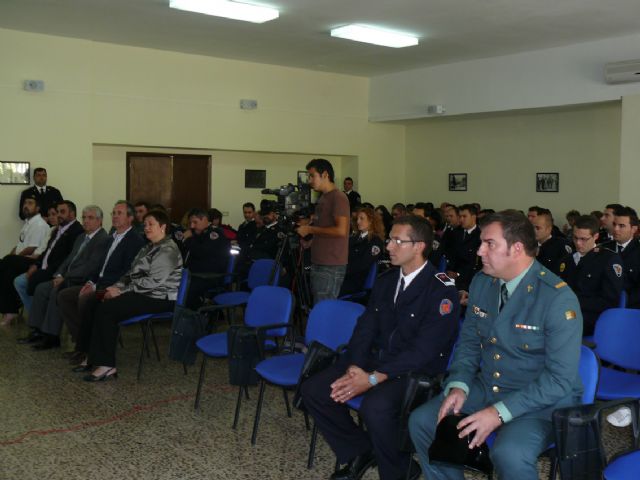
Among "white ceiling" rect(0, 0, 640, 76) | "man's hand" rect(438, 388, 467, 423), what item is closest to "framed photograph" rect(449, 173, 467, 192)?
"white ceiling" rect(0, 0, 640, 76)

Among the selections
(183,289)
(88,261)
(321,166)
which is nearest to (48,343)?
(88,261)

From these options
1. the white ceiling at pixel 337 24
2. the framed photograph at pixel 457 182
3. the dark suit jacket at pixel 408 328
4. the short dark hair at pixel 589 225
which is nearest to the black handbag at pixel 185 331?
the dark suit jacket at pixel 408 328

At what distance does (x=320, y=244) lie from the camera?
16.4ft

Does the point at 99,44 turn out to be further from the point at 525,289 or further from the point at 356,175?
the point at 525,289

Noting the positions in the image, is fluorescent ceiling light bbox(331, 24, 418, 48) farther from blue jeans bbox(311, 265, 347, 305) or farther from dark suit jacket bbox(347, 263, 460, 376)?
dark suit jacket bbox(347, 263, 460, 376)

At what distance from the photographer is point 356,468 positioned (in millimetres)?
3301

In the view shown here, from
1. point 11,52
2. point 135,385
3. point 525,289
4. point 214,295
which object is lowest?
point 135,385

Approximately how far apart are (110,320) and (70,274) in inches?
42.2

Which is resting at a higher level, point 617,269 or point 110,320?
point 617,269

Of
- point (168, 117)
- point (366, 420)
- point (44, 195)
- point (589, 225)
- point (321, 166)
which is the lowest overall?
point (366, 420)

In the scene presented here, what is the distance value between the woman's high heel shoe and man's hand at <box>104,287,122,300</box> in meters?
0.52

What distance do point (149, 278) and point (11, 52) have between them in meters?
5.15

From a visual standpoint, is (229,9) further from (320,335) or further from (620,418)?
(620,418)

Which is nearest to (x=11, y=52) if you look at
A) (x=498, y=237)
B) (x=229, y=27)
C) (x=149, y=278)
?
(x=229, y=27)
